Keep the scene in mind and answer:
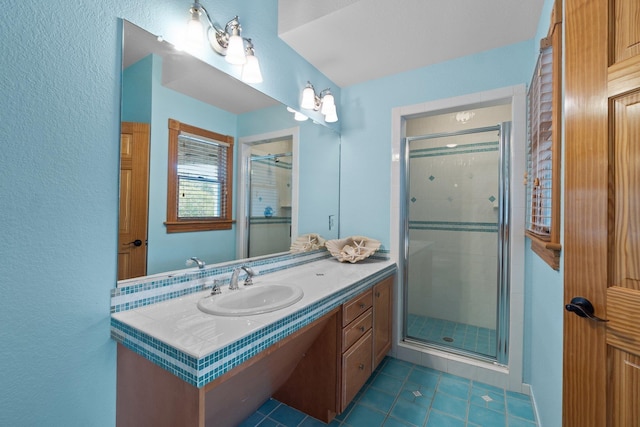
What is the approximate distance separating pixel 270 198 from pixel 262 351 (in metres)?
1.04

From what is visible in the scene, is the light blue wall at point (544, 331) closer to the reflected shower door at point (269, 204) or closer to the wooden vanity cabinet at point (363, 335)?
the wooden vanity cabinet at point (363, 335)

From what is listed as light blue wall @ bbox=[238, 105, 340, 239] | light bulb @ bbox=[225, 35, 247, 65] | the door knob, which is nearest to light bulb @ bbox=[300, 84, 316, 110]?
light blue wall @ bbox=[238, 105, 340, 239]

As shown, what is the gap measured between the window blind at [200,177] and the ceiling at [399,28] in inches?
37.9

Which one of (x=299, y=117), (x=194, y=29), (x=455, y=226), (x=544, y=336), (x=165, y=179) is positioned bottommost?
(x=544, y=336)

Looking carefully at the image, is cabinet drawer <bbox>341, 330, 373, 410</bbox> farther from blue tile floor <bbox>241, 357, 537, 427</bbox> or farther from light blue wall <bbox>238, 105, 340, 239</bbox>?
light blue wall <bbox>238, 105, 340, 239</bbox>

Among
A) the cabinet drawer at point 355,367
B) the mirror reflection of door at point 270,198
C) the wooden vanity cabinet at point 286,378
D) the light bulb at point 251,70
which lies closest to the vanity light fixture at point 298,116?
the mirror reflection of door at point 270,198

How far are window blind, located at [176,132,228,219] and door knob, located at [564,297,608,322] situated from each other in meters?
1.50

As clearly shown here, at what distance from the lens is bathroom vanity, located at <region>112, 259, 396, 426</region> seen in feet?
2.67

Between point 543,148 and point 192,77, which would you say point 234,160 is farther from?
point 543,148

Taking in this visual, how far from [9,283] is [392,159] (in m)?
2.15

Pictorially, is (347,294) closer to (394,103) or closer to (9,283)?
(9,283)

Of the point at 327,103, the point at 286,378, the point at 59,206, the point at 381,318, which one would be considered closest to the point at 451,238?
the point at 381,318

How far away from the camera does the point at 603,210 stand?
2.62ft

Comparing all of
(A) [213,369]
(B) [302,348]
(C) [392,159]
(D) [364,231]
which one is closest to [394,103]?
(C) [392,159]
